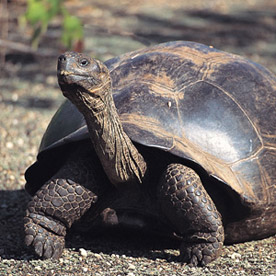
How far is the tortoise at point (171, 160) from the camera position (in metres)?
3.13

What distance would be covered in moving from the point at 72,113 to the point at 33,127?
2.32m

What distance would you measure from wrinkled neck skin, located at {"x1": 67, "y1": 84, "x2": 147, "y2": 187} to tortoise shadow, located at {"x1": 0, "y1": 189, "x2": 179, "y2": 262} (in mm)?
381

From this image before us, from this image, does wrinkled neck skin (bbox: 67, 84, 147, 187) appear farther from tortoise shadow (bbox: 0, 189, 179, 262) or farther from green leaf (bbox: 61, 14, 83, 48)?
green leaf (bbox: 61, 14, 83, 48)

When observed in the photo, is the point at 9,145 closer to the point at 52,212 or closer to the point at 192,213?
the point at 52,212

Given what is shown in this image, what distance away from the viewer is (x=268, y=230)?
138 inches

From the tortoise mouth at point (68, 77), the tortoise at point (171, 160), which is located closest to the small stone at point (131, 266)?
the tortoise at point (171, 160)

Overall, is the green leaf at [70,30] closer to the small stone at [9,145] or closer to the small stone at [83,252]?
the small stone at [9,145]

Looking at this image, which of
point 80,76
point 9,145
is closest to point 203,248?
point 80,76

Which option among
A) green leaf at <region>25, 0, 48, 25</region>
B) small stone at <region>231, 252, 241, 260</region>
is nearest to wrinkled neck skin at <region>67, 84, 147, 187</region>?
small stone at <region>231, 252, 241, 260</region>

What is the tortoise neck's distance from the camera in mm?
2930

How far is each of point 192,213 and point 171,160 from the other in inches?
12.5

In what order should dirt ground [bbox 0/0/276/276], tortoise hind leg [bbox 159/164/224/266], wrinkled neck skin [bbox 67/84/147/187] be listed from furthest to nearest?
1. dirt ground [bbox 0/0/276/276]
2. tortoise hind leg [bbox 159/164/224/266]
3. wrinkled neck skin [bbox 67/84/147/187]

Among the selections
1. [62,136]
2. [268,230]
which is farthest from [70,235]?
[268,230]

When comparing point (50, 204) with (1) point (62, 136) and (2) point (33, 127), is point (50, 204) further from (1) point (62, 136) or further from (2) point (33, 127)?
(2) point (33, 127)
